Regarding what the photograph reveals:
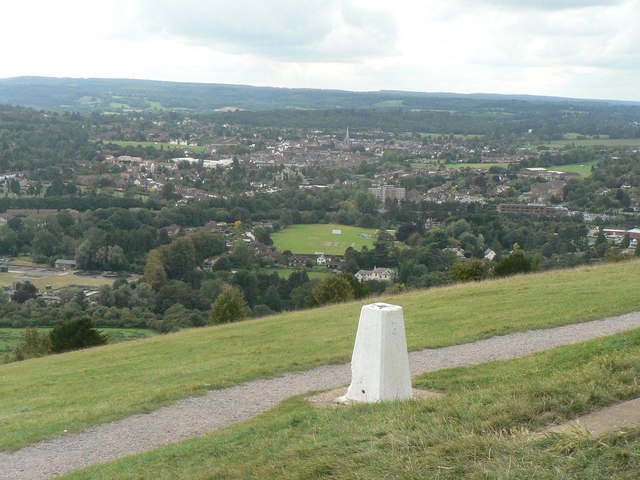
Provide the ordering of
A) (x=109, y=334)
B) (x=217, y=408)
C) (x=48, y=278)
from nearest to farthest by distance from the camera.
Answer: (x=217, y=408), (x=109, y=334), (x=48, y=278)

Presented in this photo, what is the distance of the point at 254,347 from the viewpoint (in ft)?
50.5

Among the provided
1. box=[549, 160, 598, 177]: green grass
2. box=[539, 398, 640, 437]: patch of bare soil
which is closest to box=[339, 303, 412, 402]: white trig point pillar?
box=[539, 398, 640, 437]: patch of bare soil

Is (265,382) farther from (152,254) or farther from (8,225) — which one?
(8,225)

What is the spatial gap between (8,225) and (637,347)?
6310cm

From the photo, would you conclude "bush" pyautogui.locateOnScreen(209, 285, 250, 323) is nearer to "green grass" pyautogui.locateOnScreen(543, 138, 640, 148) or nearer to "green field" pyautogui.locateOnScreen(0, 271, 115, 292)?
"green field" pyautogui.locateOnScreen(0, 271, 115, 292)

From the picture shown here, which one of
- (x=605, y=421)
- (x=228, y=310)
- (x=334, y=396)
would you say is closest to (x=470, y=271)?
(x=228, y=310)

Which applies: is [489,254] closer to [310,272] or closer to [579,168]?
[310,272]

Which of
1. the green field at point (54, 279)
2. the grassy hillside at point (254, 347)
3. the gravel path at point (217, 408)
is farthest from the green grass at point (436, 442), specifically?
the green field at point (54, 279)

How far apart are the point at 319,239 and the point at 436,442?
187ft

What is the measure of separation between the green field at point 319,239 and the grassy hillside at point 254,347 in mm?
37312

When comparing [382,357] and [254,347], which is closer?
[382,357]

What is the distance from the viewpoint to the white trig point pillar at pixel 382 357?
8.27 metres

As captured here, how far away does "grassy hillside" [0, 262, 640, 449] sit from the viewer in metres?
11.3

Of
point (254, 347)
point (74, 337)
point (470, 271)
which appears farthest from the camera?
point (470, 271)
